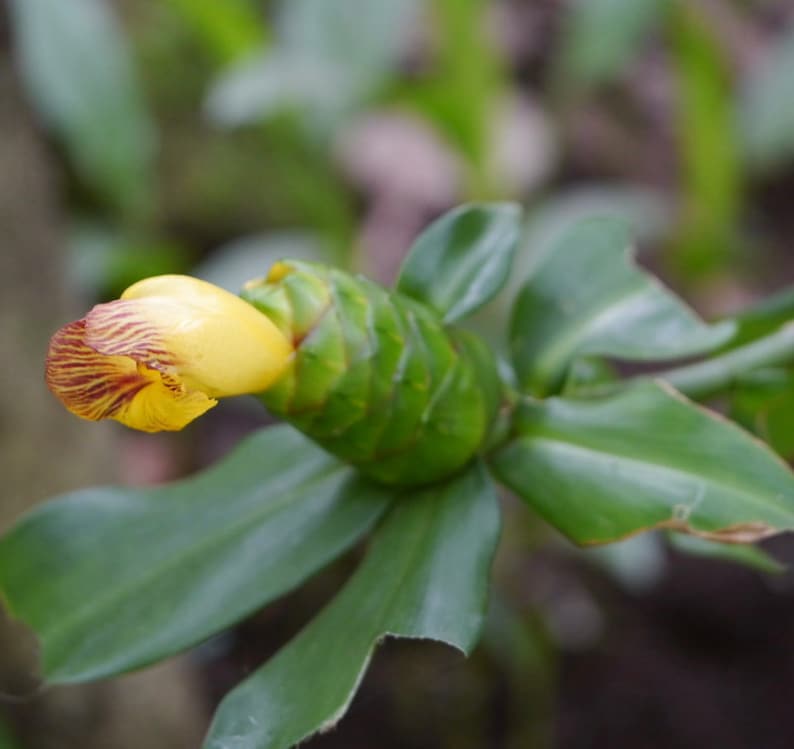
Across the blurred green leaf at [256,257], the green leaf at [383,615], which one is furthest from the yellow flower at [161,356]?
the blurred green leaf at [256,257]

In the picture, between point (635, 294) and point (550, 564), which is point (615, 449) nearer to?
point (635, 294)

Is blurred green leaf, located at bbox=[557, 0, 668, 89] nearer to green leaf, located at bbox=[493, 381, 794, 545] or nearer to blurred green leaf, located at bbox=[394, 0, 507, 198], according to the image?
blurred green leaf, located at bbox=[394, 0, 507, 198]

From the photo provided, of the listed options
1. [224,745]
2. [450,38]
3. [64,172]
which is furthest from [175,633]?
[64,172]

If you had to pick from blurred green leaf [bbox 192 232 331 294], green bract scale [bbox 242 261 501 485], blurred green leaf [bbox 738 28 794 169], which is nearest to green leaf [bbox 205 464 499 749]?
green bract scale [bbox 242 261 501 485]

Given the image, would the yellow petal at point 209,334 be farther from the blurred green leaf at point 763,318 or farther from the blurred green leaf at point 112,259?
the blurred green leaf at point 112,259

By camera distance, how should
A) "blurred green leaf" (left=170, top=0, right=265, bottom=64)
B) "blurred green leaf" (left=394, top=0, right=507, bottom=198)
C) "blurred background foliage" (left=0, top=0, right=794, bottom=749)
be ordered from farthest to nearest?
"blurred green leaf" (left=170, top=0, right=265, bottom=64) < "blurred green leaf" (left=394, top=0, right=507, bottom=198) < "blurred background foliage" (left=0, top=0, right=794, bottom=749)

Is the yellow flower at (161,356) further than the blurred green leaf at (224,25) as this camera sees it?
No
